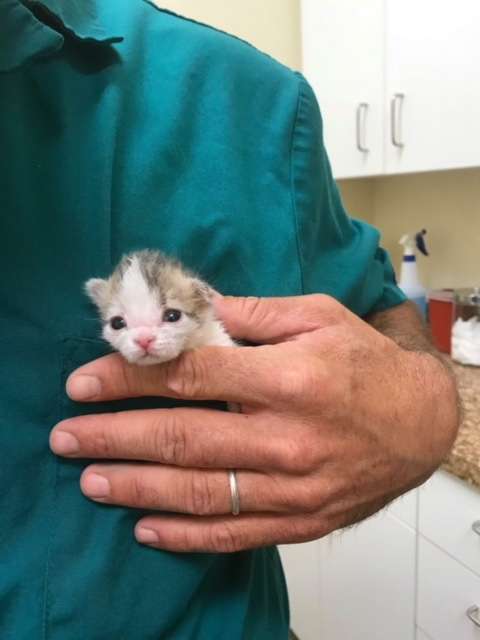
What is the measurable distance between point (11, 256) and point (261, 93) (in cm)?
36

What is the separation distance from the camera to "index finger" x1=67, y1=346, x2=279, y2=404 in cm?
47

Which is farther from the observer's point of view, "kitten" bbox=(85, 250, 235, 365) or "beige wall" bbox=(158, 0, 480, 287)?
"beige wall" bbox=(158, 0, 480, 287)

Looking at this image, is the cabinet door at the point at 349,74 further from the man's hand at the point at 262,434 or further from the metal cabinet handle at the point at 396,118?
the man's hand at the point at 262,434

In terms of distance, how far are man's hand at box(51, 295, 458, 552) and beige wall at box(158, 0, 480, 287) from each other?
1.20 meters

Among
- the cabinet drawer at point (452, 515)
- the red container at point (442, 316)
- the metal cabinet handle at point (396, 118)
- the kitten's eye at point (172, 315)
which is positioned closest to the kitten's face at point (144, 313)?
the kitten's eye at point (172, 315)

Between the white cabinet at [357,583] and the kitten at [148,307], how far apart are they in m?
0.82

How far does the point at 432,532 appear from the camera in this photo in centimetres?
118

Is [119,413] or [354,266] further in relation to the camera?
[354,266]

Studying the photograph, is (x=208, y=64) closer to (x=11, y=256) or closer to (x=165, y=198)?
(x=165, y=198)

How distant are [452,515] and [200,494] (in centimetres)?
80

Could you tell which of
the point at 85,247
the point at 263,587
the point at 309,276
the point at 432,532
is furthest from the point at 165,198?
the point at 432,532

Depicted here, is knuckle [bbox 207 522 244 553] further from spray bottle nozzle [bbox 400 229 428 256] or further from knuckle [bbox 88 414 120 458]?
spray bottle nozzle [bbox 400 229 428 256]

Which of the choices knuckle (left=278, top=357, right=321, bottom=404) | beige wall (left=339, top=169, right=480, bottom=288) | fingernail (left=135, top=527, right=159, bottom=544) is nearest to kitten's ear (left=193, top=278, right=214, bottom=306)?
knuckle (left=278, top=357, right=321, bottom=404)

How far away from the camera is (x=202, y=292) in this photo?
552 mm
